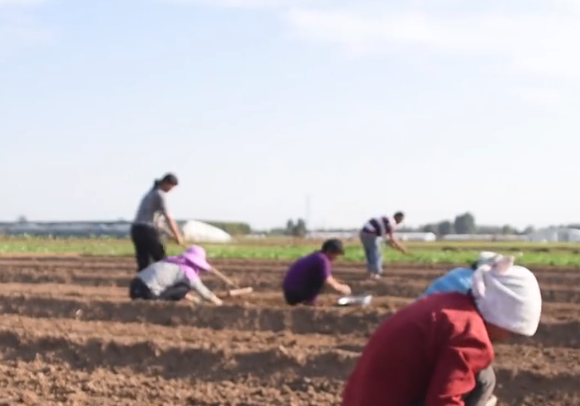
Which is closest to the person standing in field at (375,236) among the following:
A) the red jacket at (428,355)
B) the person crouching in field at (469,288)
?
the person crouching in field at (469,288)

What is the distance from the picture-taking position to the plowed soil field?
749 cm

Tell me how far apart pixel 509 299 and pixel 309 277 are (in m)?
8.51

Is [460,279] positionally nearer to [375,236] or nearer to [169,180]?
[169,180]

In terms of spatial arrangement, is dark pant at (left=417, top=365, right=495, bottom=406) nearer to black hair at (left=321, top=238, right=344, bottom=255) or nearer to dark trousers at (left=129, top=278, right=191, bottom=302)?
black hair at (left=321, top=238, right=344, bottom=255)

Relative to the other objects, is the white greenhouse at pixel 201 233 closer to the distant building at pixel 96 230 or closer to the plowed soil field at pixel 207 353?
the distant building at pixel 96 230

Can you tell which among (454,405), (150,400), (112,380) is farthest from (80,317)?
(454,405)

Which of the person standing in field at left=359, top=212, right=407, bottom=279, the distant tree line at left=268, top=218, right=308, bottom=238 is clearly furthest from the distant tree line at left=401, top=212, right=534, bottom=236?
the person standing in field at left=359, top=212, right=407, bottom=279

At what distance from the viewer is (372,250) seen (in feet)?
55.2

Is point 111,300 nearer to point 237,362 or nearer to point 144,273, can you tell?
point 144,273

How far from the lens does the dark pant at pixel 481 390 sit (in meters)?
3.36

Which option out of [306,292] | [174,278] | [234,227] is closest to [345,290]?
[306,292]

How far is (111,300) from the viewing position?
11.8 m

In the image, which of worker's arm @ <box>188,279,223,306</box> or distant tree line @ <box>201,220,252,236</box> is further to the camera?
distant tree line @ <box>201,220,252,236</box>

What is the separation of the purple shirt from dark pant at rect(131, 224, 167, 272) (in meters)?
1.48
